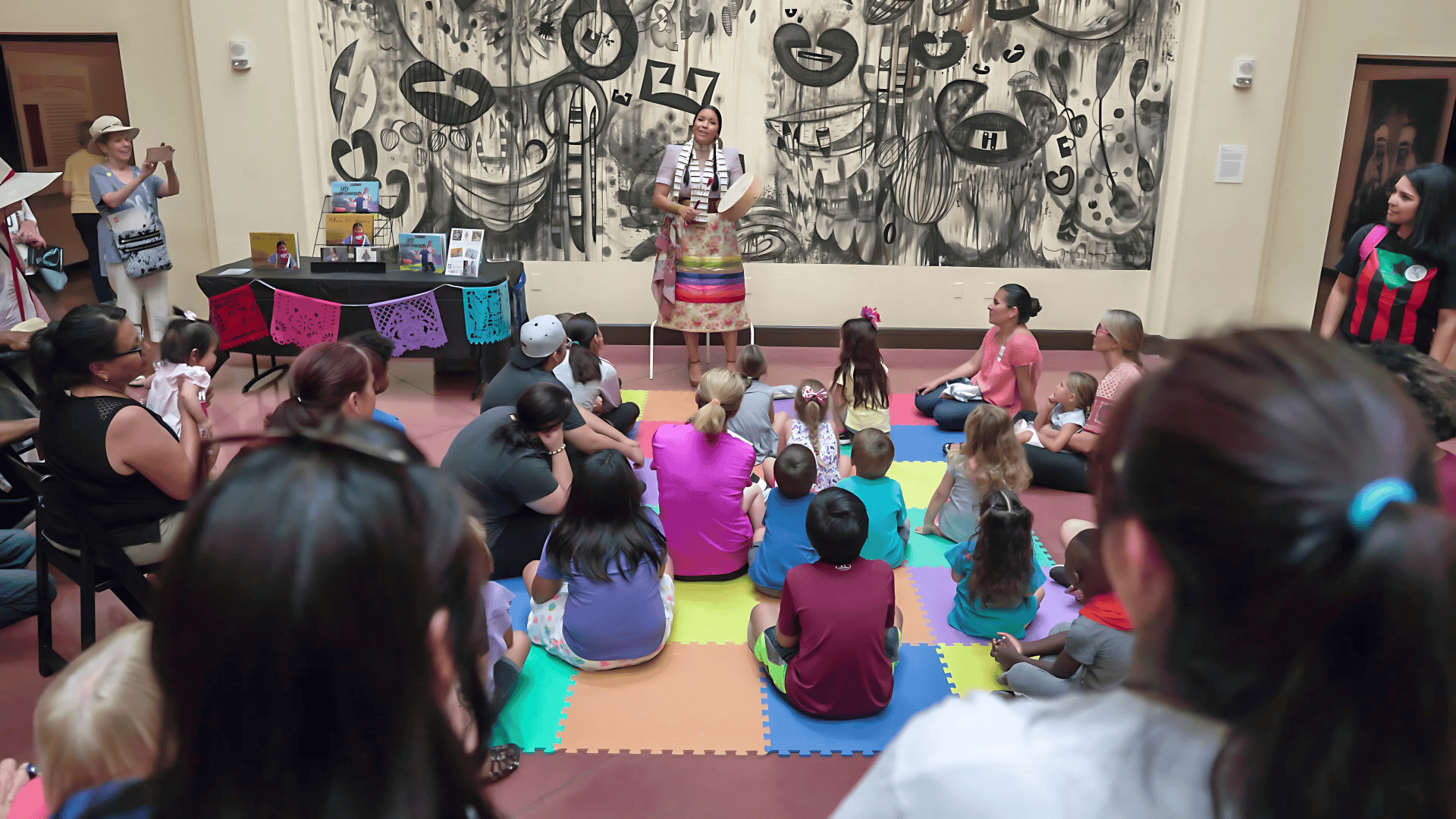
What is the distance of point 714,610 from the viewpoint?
3973 mm

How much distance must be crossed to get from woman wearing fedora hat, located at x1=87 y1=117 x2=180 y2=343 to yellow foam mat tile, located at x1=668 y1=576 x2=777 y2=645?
4.72 meters

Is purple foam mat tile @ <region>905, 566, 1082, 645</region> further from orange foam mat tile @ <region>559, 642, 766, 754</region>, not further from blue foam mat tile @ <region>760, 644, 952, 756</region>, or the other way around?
orange foam mat tile @ <region>559, 642, 766, 754</region>

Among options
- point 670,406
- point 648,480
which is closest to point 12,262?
point 648,480

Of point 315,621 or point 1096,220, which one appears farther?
point 1096,220

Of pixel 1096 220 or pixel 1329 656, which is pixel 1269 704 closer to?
pixel 1329 656

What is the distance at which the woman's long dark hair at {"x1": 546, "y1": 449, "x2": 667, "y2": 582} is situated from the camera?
129 inches

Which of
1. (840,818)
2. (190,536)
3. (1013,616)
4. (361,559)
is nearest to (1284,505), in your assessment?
(840,818)

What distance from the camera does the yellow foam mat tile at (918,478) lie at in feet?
16.9

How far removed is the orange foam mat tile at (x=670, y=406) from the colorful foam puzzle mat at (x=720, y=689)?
7.67ft

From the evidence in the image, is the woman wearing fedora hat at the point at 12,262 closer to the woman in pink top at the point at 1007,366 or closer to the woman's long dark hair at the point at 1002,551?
the woman's long dark hair at the point at 1002,551

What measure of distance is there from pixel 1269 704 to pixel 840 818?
360 mm

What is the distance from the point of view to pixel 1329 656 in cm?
70

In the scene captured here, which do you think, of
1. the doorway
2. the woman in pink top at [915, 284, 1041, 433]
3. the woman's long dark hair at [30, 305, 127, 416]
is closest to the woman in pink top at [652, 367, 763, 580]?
the woman's long dark hair at [30, 305, 127, 416]

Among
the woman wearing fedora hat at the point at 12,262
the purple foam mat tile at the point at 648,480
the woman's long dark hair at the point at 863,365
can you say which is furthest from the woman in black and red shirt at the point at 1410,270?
the woman wearing fedora hat at the point at 12,262
